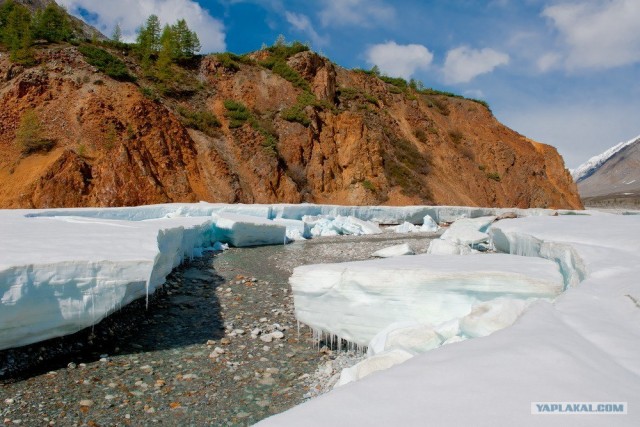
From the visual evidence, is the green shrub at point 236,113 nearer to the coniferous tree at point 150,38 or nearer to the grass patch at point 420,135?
the coniferous tree at point 150,38

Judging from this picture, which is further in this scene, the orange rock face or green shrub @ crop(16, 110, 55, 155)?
the orange rock face

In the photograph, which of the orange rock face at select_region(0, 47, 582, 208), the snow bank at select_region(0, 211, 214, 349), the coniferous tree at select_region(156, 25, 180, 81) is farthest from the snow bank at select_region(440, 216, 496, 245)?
the coniferous tree at select_region(156, 25, 180, 81)

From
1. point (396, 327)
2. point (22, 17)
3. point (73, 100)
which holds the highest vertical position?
point (22, 17)

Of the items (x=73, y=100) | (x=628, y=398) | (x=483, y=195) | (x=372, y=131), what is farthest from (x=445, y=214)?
(x=628, y=398)

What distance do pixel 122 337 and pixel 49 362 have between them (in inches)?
33.1

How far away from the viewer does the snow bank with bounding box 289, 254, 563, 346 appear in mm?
4098

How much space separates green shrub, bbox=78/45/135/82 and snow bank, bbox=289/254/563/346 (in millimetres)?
23616

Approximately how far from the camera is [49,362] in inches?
168

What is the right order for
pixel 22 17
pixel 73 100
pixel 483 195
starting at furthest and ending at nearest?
pixel 483 195, pixel 22 17, pixel 73 100

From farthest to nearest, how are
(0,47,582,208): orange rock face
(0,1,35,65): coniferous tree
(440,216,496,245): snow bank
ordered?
(0,1,35,65): coniferous tree, (0,47,582,208): orange rock face, (440,216,496,245): snow bank

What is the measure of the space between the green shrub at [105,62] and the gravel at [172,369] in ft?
69.5

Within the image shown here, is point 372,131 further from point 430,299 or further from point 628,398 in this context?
point 628,398

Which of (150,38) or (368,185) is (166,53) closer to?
(150,38)

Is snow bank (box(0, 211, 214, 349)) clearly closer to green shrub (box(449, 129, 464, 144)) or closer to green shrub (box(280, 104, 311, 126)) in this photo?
green shrub (box(280, 104, 311, 126))
